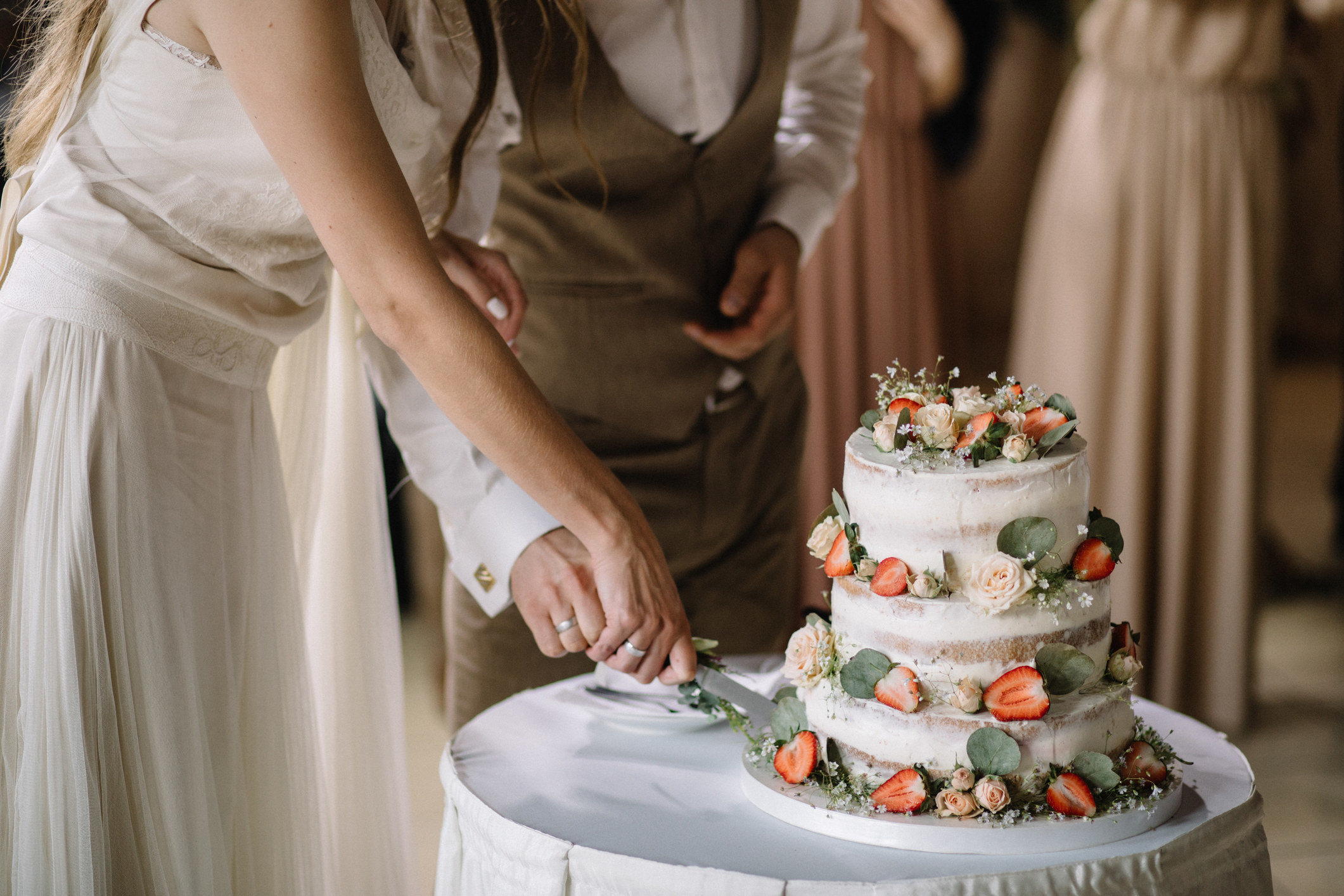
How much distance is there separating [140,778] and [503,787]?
0.33 metres

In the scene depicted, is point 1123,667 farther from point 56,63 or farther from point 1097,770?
point 56,63

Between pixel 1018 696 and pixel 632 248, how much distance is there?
93cm

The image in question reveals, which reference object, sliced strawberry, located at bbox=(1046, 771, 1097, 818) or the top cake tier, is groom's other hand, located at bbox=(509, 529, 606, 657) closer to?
the top cake tier

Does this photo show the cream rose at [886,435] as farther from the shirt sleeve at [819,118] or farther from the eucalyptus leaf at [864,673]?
the shirt sleeve at [819,118]

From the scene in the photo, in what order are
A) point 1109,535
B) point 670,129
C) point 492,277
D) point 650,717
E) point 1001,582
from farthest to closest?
point 670,129 < point 492,277 < point 650,717 < point 1109,535 < point 1001,582

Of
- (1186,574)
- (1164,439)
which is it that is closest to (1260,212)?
(1164,439)

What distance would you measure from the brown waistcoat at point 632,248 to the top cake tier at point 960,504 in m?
0.75

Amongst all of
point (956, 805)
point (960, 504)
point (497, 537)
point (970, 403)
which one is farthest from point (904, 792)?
point (497, 537)

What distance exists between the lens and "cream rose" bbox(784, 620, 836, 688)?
116cm

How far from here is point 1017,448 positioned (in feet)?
3.57

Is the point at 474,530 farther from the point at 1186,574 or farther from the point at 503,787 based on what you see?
the point at 1186,574

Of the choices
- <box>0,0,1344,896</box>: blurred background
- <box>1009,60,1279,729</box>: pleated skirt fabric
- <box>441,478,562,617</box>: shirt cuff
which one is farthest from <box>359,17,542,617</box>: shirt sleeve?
<box>1009,60,1279,729</box>: pleated skirt fabric

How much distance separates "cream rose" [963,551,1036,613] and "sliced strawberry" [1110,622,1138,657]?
0.57ft

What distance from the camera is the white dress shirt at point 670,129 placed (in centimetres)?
144
